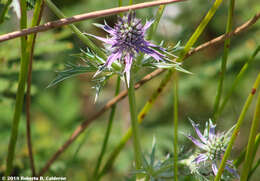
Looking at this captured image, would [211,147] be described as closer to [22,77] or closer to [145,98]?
[22,77]

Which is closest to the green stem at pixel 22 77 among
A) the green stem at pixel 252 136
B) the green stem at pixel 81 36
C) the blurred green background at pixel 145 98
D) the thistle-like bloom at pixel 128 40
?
the green stem at pixel 81 36

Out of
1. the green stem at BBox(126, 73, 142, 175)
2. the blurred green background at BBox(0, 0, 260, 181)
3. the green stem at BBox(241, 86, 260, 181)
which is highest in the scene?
the blurred green background at BBox(0, 0, 260, 181)

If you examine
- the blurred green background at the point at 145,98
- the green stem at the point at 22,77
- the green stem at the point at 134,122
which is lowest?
the green stem at the point at 134,122

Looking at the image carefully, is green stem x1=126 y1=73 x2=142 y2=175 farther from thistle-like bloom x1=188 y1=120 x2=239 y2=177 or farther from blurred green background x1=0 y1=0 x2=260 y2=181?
blurred green background x1=0 y1=0 x2=260 y2=181

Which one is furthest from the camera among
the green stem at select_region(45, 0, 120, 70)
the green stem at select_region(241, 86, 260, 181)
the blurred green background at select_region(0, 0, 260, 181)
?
the blurred green background at select_region(0, 0, 260, 181)

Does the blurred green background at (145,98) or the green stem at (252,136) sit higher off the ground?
the blurred green background at (145,98)

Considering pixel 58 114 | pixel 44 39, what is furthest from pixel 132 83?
pixel 58 114

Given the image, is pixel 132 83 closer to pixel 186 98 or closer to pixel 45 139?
pixel 45 139

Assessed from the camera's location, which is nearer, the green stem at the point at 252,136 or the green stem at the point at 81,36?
the green stem at the point at 252,136

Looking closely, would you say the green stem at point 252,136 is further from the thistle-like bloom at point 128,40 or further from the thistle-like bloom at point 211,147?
the thistle-like bloom at point 128,40

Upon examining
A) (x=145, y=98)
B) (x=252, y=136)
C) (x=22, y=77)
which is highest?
(x=145, y=98)

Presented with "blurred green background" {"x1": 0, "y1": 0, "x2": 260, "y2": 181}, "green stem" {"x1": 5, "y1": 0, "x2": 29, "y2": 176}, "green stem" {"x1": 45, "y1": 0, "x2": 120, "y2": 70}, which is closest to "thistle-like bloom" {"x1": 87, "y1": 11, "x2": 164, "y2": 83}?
"green stem" {"x1": 45, "y1": 0, "x2": 120, "y2": 70}

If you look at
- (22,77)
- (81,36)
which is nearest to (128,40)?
(81,36)
